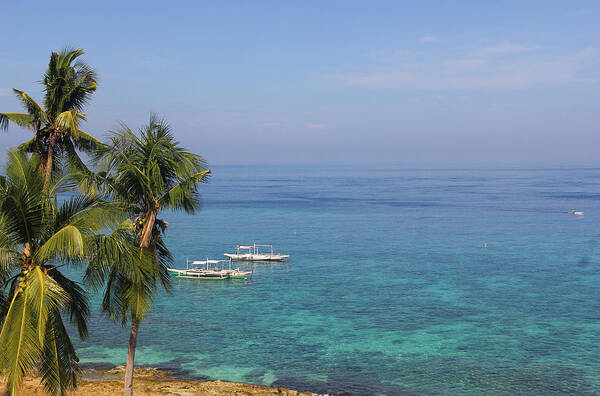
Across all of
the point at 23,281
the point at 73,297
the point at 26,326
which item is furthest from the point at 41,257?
the point at 73,297

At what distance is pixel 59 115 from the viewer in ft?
56.7

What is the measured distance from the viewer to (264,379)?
31875mm

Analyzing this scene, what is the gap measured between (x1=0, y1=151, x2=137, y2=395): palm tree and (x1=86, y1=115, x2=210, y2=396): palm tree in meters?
0.86

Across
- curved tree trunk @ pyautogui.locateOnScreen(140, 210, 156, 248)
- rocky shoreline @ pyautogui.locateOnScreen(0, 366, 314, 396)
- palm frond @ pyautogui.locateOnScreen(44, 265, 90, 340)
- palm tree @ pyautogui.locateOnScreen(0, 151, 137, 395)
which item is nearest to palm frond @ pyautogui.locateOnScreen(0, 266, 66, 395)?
palm tree @ pyautogui.locateOnScreen(0, 151, 137, 395)

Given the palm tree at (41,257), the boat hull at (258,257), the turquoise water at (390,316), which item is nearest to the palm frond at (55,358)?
the palm tree at (41,257)

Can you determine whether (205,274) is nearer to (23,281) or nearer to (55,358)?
(55,358)

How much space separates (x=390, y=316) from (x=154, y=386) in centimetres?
2287

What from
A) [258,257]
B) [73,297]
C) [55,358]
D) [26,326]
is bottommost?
[258,257]

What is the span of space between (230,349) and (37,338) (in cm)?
2566

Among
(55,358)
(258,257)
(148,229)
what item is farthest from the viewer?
(258,257)

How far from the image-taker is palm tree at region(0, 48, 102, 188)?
17469 mm

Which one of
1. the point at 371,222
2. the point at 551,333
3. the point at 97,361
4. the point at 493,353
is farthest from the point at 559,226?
the point at 97,361

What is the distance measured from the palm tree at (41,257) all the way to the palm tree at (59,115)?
120 inches

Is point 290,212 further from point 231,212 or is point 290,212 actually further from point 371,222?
point 371,222
